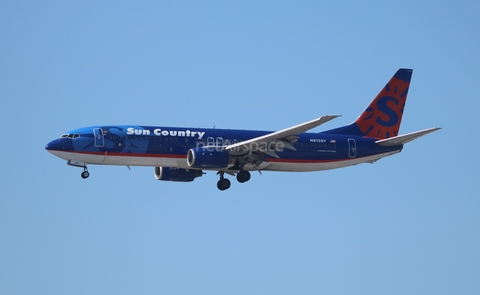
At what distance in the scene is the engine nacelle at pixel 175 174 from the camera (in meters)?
68.9

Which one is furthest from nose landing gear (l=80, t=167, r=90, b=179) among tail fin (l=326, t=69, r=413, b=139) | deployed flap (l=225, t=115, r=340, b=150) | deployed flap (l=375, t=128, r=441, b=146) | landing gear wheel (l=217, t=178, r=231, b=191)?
deployed flap (l=375, t=128, r=441, b=146)

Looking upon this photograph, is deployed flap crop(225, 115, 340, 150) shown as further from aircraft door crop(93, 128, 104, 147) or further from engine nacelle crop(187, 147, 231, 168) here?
aircraft door crop(93, 128, 104, 147)

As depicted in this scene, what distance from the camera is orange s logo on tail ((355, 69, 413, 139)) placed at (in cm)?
7250

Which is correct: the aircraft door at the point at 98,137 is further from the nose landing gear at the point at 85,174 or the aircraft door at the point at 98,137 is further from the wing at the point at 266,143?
the wing at the point at 266,143

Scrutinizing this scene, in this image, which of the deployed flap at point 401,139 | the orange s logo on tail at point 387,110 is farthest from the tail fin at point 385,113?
the deployed flap at point 401,139

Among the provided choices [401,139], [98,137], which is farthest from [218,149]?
[401,139]

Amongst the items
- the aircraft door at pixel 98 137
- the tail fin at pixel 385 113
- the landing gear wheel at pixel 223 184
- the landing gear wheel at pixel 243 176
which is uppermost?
the tail fin at pixel 385 113

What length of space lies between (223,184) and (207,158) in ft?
15.8

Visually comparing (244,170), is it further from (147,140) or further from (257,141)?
(147,140)

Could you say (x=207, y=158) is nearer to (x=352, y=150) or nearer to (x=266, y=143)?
(x=266, y=143)

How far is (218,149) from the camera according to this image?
64.7 metres

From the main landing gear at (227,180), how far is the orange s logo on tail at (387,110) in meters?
11.6

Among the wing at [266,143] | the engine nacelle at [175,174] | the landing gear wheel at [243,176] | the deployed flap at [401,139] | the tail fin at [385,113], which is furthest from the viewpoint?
the tail fin at [385,113]

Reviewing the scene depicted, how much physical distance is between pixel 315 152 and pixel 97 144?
16.6 m
